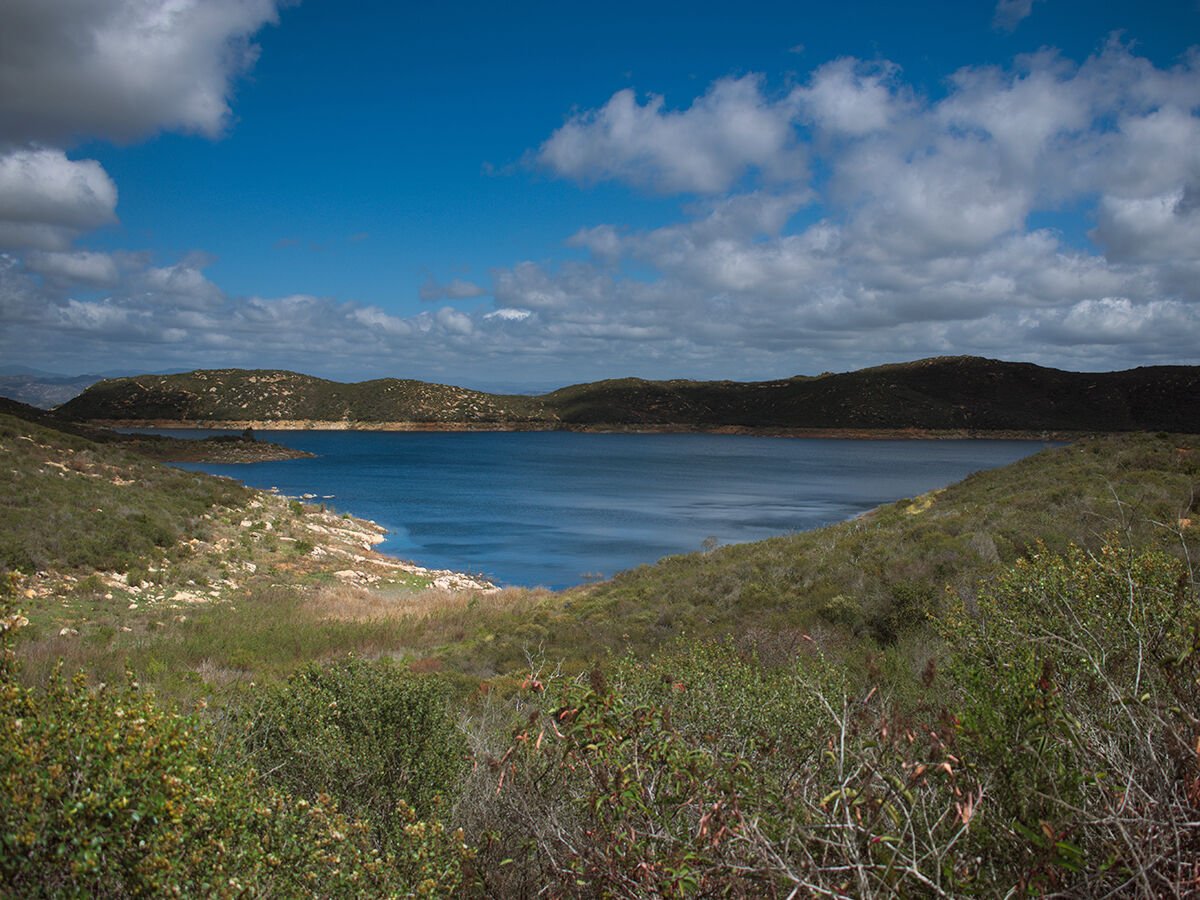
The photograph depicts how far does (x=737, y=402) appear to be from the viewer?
150 m

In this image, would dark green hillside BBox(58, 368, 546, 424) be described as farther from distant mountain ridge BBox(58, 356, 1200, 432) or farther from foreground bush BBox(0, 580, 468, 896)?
foreground bush BBox(0, 580, 468, 896)

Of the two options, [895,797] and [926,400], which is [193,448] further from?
[926,400]

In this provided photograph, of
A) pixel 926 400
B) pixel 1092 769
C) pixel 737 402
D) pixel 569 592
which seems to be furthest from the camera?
pixel 737 402

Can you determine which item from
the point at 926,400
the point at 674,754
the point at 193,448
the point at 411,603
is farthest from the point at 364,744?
the point at 926,400

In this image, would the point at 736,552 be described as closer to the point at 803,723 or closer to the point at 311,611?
the point at 311,611

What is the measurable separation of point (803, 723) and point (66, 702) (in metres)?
4.42

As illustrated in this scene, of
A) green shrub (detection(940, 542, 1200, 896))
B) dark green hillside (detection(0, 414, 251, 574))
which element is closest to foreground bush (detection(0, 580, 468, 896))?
green shrub (detection(940, 542, 1200, 896))

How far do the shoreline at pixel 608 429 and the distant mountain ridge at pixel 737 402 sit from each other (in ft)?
1.79

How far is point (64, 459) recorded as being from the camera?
2911cm

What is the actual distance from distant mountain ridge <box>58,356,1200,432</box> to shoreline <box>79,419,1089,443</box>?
0.55 metres

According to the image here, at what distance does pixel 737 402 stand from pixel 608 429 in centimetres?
2750

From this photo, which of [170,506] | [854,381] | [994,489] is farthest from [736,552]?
[854,381]

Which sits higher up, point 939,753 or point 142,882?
point 939,753

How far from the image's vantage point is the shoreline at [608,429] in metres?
116
